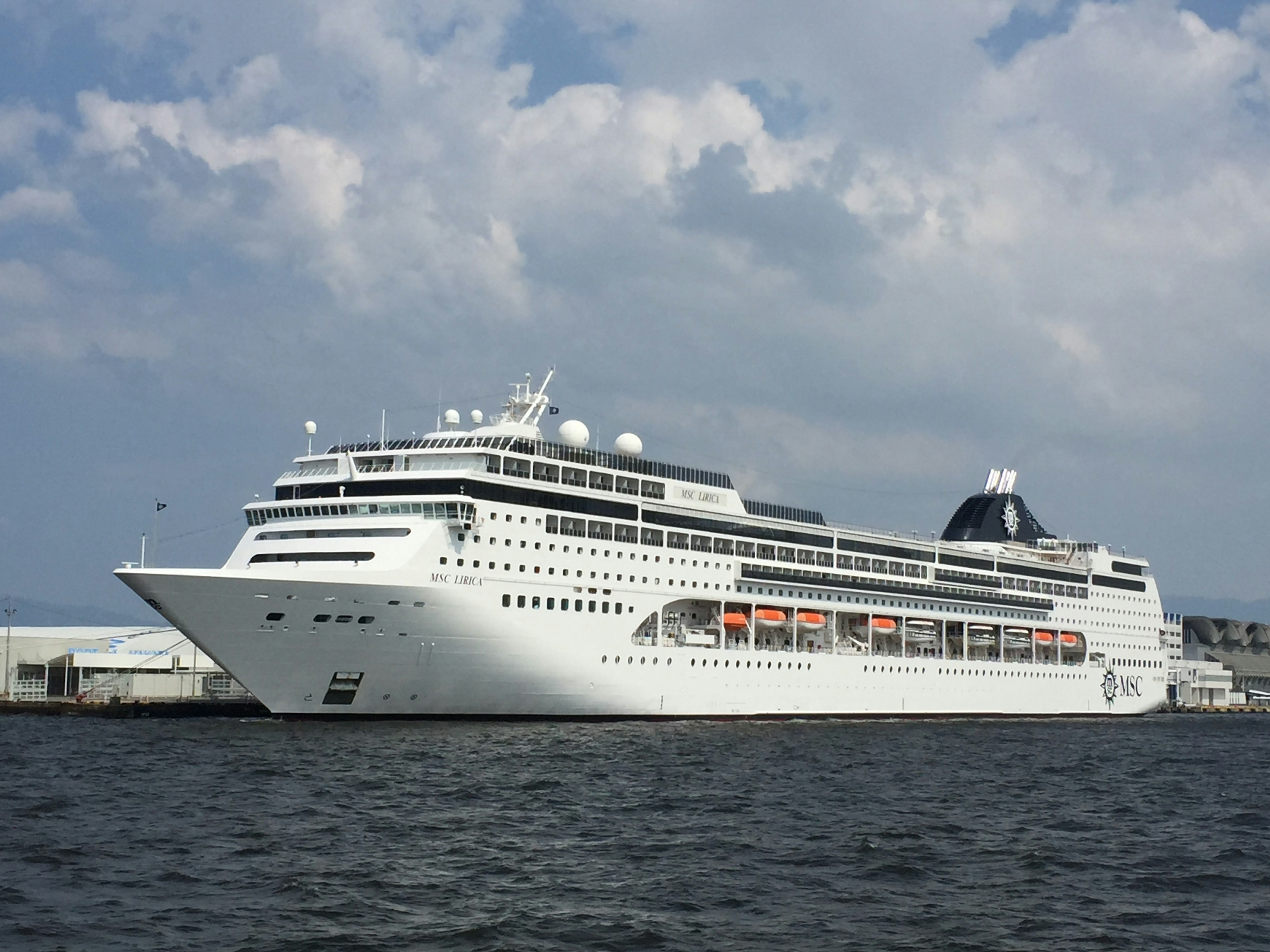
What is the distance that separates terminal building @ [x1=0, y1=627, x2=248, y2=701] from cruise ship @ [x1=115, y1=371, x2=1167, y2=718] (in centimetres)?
2081

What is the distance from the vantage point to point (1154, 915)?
742 inches

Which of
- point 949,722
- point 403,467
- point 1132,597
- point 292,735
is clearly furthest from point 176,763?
point 1132,597

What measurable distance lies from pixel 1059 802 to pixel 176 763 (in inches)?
886

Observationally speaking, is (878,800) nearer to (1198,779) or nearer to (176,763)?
(1198,779)

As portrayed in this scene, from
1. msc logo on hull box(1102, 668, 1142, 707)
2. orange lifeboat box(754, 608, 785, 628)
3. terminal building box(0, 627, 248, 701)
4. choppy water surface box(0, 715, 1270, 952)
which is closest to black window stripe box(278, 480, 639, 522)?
choppy water surface box(0, 715, 1270, 952)

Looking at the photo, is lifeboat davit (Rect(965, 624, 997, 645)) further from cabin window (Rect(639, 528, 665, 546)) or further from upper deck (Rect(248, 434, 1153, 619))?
cabin window (Rect(639, 528, 665, 546))

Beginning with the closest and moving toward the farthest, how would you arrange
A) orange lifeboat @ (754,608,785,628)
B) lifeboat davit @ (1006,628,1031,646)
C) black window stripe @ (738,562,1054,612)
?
orange lifeboat @ (754,608,785,628) → black window stripe @ (738,562,1054,612) → lifeboat davit @ (1006,628,1031,646)

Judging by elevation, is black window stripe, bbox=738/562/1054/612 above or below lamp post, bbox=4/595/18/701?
above

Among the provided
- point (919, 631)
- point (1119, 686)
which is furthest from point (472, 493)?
point (1119, 686)

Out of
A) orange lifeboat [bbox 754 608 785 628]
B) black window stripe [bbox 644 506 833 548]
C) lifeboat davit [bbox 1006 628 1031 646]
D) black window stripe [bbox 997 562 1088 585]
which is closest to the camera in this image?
black window stripe [bbox 644 506 833 548]

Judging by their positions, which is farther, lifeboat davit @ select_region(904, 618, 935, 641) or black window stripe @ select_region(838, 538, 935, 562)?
lifeboat davit @ select_region(904, 618, 935, 641)

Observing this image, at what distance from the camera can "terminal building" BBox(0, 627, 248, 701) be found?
2464 inches

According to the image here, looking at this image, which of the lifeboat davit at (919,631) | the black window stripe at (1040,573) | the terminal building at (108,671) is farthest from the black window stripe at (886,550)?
the terminal building at (108,671)

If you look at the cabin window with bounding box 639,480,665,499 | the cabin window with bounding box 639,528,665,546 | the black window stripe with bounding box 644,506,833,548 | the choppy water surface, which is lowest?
the choppy water surface
